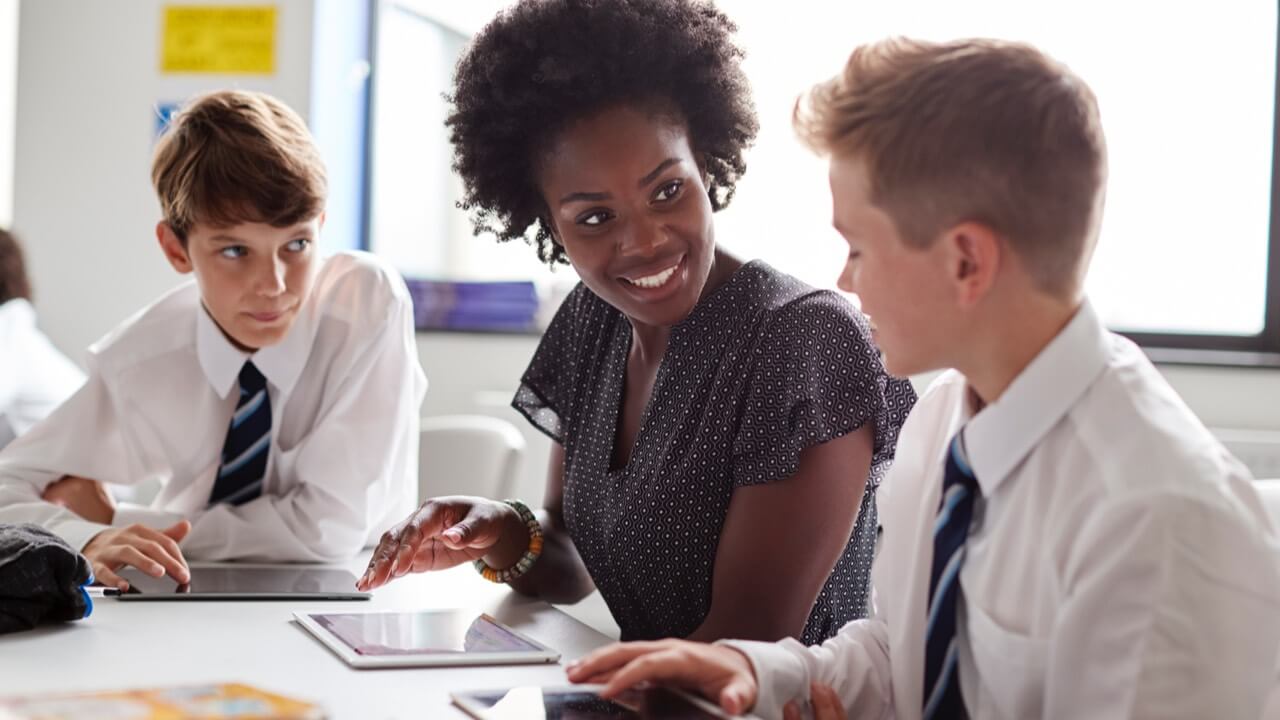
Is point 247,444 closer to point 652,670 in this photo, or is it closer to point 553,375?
point 553,375

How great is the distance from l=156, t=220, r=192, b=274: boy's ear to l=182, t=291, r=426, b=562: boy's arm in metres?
0.25

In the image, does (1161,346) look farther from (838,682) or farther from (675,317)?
(838,682)

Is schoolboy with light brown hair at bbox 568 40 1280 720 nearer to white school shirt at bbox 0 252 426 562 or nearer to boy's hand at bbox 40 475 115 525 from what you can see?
white school shirt at bbox 0 252 426 562

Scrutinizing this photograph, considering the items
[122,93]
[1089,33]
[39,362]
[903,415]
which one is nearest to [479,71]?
[903,415]

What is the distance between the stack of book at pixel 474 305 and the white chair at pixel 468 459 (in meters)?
0.83

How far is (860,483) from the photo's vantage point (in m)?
1.31

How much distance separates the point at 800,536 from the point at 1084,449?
0.40m

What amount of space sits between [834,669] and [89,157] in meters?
2.91

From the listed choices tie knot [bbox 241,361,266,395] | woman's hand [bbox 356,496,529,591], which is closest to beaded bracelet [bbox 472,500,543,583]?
woman's hand [bbox 356,496,529,591]

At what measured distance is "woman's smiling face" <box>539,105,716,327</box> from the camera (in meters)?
1.38

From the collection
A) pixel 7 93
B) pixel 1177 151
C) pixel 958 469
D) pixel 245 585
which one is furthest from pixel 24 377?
pixel 1177 151

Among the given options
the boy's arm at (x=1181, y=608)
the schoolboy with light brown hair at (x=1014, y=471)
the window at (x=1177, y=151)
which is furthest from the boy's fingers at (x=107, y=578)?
the window at (x=1177, y=151)

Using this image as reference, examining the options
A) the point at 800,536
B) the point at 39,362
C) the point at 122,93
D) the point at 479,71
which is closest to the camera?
the point at 800,536

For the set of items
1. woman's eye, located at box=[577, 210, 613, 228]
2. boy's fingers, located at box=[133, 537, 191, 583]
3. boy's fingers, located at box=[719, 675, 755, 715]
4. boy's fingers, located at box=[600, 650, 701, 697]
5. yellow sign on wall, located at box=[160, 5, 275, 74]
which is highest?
yellow sign on wall, located at box=[160, 5, 275, 74]
